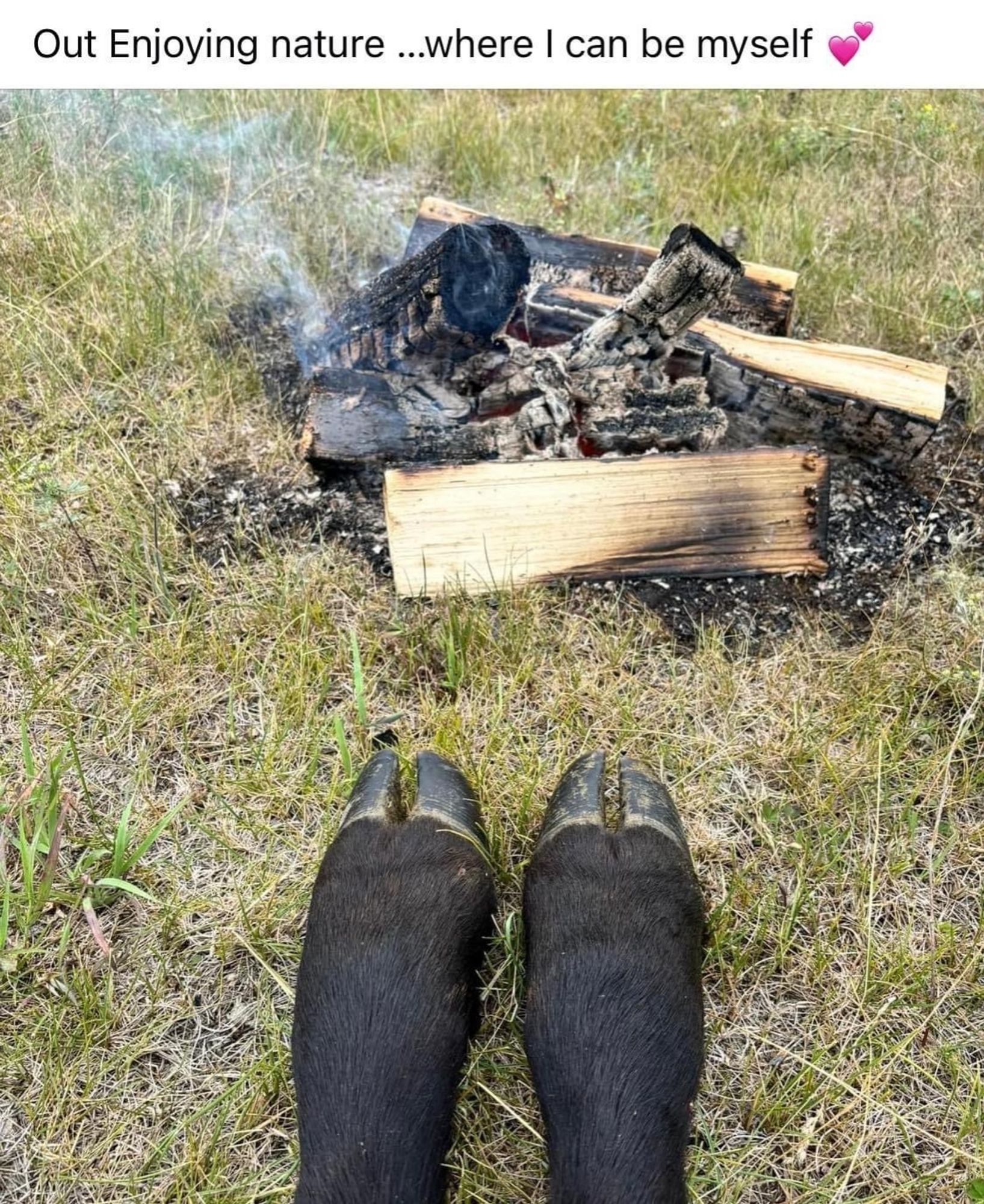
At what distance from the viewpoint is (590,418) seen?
2.32 m

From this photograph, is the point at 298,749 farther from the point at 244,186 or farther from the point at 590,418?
the point at 244,186

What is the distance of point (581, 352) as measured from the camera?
237 centimetres

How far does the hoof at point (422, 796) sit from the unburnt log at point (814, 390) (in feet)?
4.10

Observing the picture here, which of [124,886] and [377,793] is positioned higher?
[377,793]

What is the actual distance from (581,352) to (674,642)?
0.80 m

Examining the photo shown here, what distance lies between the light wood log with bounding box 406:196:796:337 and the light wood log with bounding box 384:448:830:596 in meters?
0.68

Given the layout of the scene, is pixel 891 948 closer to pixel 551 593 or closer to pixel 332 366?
pixel 551 593

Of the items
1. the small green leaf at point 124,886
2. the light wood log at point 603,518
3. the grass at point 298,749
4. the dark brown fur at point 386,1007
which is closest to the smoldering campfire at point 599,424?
the light wood log at point 603,518

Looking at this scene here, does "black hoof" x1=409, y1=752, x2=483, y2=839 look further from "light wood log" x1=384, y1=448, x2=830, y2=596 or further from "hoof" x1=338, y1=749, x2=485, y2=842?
"light wood log" x1=384, y1=448, x2=830, y2=596

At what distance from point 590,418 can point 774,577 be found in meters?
0.61

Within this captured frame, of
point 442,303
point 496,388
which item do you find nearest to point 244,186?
point 442,303

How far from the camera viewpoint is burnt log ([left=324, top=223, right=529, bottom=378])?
7.55 feet

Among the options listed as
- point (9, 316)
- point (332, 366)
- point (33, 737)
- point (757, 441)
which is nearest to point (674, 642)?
point (757, 441)
